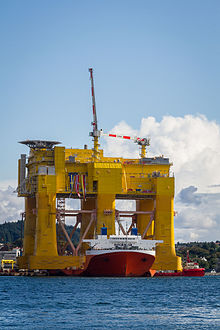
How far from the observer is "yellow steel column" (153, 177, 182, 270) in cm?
10562

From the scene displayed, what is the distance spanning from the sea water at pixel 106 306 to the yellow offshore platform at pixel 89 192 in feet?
42.3

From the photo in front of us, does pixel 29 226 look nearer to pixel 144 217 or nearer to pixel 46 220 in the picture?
pixel 46 220

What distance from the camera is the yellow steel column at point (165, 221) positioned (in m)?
106

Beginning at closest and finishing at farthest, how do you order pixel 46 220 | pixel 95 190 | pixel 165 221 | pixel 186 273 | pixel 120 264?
pixel 120 264 → pixel 46 220 → pixel 95 190 → pixel 165 221 → pixel 186 273

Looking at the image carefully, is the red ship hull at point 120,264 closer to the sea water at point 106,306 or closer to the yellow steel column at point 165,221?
the sea water at point 106,306

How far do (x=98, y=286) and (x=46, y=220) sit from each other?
21126 mm

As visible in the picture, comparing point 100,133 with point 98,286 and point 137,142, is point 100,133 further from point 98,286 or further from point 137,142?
point 98,286

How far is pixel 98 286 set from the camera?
83.6 metres

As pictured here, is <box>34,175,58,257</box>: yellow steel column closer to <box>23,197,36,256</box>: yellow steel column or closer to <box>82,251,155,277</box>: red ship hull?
<box>82,251,155,277</box>: red ship hull

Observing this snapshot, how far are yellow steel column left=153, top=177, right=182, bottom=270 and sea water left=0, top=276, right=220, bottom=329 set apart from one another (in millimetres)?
14356

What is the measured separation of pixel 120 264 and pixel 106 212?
10198 mm

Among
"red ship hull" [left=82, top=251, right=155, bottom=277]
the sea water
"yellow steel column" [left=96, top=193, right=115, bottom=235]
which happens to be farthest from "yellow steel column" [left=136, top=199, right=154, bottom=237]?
the sea water

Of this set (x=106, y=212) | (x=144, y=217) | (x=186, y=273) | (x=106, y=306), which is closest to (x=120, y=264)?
(x=106, y=212)

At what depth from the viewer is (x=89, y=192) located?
10419 cm
